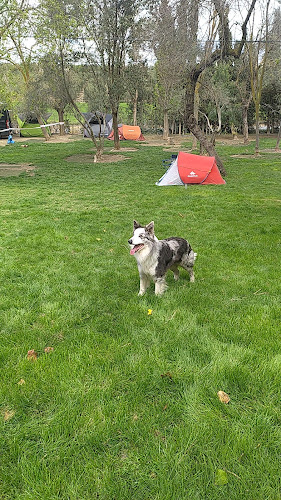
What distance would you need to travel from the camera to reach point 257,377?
2777mm

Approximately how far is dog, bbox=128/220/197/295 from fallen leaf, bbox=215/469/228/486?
2489 mm

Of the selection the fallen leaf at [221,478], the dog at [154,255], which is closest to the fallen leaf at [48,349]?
the dog at [154,255]

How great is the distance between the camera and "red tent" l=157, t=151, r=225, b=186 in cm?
1256

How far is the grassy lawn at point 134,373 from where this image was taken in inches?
79.6

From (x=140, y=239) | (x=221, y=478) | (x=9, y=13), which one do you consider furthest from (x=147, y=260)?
(x=9, y=13)

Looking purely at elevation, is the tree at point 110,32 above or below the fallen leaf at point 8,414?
above

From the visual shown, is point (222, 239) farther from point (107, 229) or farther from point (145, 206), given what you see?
point (145, 206)

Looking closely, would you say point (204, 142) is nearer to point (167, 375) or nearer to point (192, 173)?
point (192, 173)

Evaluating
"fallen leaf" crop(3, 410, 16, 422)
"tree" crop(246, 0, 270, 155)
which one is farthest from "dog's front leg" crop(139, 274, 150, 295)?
"tree" crop(246, 0, 270, 155)

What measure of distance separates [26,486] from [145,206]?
8.27 m

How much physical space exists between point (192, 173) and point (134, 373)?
10.8 meters

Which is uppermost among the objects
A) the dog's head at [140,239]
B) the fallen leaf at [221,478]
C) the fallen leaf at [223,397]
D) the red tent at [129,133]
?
the red tent at [129,133]

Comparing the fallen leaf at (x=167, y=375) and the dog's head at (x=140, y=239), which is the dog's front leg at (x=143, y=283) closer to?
the dog's head at (x=140, y=239)

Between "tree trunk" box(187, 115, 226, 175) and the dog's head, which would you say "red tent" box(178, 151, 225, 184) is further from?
the dog's head
